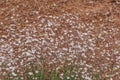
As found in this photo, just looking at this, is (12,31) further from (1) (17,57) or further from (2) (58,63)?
(2) (58,63)

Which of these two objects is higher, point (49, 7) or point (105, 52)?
point (49, 7)

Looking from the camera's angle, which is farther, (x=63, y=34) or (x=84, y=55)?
(x=63, y=34)

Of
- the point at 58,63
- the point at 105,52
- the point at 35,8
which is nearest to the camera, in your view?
the point at 58,63

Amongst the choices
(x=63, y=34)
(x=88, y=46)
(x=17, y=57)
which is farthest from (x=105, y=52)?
(x=17, y=57)

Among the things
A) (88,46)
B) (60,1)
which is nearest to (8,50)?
(88,46)

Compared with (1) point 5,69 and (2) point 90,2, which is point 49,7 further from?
(1) point 5,69

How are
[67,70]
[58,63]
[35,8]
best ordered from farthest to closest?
1. [35,8]
2. [58,63]
3. [67,70]
